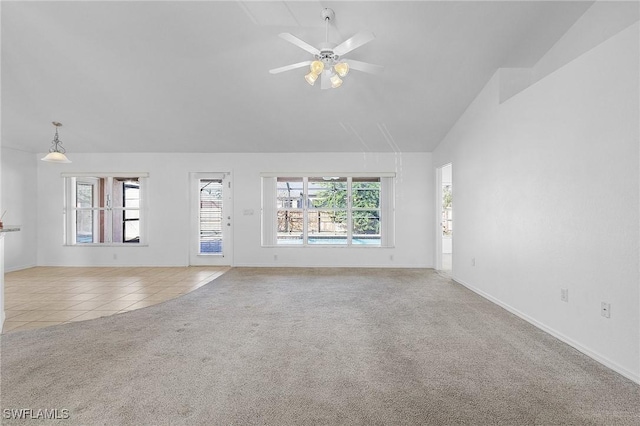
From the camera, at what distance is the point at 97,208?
6.78 meters

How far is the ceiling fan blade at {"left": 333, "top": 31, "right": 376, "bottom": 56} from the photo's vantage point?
257 cm

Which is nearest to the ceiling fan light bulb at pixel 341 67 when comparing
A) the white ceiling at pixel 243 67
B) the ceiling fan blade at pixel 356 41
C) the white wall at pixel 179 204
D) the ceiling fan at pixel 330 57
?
the ceiling fan at pixel 330 57

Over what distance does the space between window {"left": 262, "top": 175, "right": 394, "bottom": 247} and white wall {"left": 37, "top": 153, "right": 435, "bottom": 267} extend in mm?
219

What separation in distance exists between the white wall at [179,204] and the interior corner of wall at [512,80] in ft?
8.85

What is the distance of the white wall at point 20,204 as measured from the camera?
598 centimetres

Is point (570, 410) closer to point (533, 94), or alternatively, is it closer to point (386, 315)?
point (386, 315)

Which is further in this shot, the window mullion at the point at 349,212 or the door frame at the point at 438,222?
the window mullion at the point at 349,212

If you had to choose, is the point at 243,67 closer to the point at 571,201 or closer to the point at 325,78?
the point at 325,78

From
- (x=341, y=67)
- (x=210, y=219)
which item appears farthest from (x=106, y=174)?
(x=341, y=67)

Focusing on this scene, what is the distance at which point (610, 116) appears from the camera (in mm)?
2373

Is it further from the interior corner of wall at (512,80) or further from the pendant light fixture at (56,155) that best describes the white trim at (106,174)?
the interior corner of wall at (512,80)

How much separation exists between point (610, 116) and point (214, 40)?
3799mm

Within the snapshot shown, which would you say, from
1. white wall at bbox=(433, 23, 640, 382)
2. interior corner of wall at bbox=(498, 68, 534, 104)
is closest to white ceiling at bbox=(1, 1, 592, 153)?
interior corner of wall at bbox=(498, 68, 534, 104)

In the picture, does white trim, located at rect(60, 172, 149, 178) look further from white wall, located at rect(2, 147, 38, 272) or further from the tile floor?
the tile floor
